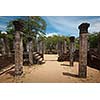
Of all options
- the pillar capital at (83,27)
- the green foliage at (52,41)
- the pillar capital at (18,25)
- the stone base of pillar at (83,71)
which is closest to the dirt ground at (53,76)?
the stone base of pillar at (83,71)

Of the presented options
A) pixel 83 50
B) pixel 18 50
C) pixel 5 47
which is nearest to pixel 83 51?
pixel 83 50

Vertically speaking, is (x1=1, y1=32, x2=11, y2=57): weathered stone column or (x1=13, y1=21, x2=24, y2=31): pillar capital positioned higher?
(x1=13, y1=21, x2=24, y2=31): pillar capital

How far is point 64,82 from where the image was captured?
4977 mm

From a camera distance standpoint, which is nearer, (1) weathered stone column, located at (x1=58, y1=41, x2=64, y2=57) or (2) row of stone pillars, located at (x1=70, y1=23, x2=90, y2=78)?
(2) row of stone pillars, located at (x1=70, y1=23, x2=90, y2=78)

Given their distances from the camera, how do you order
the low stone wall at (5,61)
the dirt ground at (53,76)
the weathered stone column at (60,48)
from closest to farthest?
1. the dirt ground at (53,76)
2. the low stone wall at (5,61)
3. the weathered stone column at (60,48)

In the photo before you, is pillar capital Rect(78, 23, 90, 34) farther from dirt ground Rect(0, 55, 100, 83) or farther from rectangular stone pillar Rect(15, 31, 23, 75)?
Answer: rectangular stone pillar Rect(15, 31, 23, 75)

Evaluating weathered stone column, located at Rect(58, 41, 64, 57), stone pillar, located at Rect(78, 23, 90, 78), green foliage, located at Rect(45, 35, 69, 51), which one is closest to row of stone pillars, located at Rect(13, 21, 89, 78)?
stone pillar, located at Rect(78, 23, 90, 78)

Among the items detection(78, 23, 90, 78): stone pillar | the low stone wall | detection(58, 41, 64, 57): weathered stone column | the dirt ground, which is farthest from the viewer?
detection(58, 41, 64, 57): weathered stone column

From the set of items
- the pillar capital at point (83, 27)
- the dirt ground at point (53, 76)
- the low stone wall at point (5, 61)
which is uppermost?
the pillar capital at point (83, 27)

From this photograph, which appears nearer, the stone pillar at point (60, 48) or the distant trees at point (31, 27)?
the distant trees at point (31, 27)

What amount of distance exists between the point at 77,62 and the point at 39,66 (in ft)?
3.16

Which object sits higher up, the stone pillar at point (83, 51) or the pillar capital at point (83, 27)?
the pillar capital at point (83, 27)

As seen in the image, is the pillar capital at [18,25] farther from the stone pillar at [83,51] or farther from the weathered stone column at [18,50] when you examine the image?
the stone pillar at [83,51]
